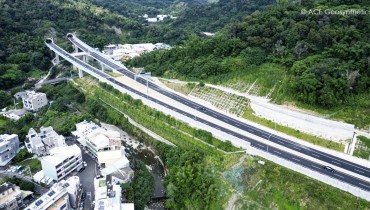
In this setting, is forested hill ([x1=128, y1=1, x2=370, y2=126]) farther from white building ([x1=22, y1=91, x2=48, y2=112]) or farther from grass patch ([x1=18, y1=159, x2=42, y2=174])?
grass patch ([x1=18, y1=159, x2=42, y2=174])

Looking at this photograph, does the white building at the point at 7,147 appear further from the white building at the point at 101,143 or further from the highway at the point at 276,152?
the highway at the point at 276,152

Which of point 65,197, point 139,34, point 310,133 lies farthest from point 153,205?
point 139,34

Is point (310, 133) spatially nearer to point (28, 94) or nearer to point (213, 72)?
point (213, 72)

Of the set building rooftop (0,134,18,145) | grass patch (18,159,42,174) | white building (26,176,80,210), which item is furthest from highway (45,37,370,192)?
building rooftop (0,134,18,145)

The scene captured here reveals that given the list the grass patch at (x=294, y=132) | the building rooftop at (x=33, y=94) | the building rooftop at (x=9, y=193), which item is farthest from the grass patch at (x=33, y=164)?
the grass patch at (x=294, y=132)

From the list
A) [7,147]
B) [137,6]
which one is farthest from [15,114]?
[137,6]

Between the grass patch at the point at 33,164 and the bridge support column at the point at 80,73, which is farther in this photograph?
the bridge support column at the point at 80,73
